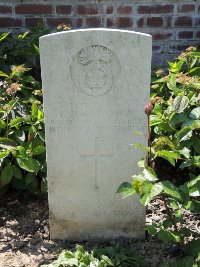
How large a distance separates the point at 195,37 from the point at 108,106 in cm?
197

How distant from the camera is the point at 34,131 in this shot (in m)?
3.21

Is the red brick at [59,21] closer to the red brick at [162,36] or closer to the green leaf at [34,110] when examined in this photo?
the red brick at [162,36]

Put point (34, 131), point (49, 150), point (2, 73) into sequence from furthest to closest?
1. point (2, 73)
2. point (34, 131)
3. point (49, 150)

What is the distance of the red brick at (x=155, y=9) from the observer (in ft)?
13.5

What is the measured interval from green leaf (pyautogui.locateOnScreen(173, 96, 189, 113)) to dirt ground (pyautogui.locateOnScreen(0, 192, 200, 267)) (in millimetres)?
619

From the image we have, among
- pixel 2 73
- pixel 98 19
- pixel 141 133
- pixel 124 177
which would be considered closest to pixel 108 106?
pixel 141 133

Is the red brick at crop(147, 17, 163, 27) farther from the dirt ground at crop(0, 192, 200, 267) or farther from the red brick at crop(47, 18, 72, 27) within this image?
the dirt ground at crop(0, 192, 200, 267)

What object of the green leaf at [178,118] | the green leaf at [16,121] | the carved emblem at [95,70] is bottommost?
the green leaf at [16,121]

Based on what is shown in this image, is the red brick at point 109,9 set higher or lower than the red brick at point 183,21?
higher

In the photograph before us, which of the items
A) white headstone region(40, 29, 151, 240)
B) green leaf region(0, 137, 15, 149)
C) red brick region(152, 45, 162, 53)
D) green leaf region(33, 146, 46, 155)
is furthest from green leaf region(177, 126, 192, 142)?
red brick region(152, 45, 162, 53)

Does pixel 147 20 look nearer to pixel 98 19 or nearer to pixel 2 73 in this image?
pixel 98 19

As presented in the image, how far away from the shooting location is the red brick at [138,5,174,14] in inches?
163

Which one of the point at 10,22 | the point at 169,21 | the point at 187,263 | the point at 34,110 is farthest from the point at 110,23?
the point at 187,263

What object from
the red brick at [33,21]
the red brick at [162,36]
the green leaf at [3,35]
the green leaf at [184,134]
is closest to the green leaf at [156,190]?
the green leaf at [184,134]
